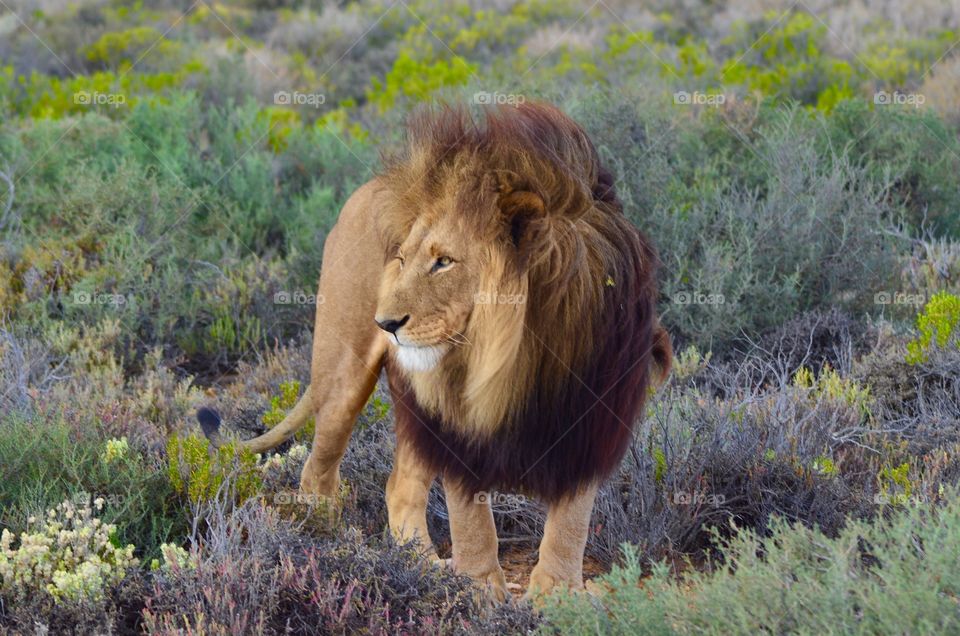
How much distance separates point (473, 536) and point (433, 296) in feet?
3.06

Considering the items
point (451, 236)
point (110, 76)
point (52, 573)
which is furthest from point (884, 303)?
point (110, 76)

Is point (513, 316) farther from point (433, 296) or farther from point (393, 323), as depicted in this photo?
point (393, 323)

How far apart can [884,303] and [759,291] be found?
74 cm

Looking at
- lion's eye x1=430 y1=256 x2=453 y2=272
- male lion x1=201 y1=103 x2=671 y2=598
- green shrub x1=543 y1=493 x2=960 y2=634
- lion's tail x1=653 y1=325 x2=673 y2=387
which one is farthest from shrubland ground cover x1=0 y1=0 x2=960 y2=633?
lion's eye x1=430 y1=256 x2=453 y2=272

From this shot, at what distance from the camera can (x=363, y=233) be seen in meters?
4.26

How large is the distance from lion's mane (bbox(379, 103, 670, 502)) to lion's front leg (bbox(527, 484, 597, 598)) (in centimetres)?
8

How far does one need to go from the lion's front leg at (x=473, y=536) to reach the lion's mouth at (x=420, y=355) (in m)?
0.60

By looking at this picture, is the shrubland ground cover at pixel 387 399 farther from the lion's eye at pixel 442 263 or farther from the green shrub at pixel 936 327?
the lion's eye at pixel 442 263

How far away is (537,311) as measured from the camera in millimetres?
3412

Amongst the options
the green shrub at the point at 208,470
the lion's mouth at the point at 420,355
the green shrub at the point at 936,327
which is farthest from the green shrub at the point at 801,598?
the green shrub at the point at 936,327

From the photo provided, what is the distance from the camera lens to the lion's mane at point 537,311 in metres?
3.37

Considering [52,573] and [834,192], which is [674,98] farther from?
[52,573]

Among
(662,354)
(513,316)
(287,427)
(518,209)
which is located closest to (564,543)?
(662,354)

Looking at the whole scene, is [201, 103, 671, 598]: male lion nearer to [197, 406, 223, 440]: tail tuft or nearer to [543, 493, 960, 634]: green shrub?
[543, 493, 960, 634]: green shrub
